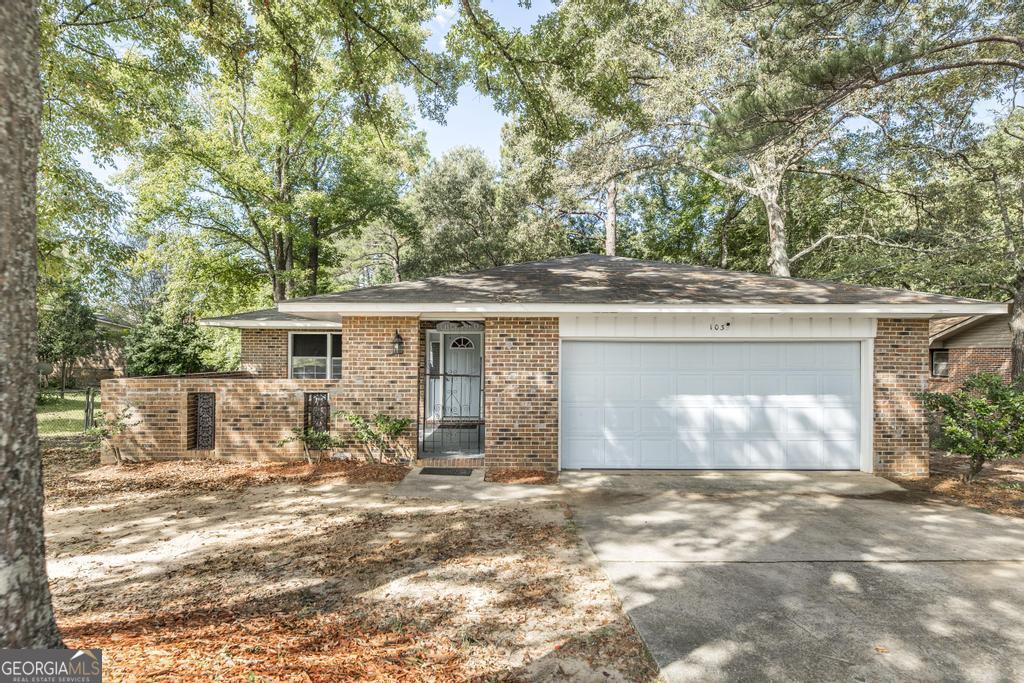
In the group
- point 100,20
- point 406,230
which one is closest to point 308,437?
point 100,20

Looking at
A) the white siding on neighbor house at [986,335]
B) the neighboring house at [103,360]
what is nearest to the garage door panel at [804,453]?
the white siding on neighbor house at [986,335]

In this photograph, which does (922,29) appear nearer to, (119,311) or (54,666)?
(54,666)

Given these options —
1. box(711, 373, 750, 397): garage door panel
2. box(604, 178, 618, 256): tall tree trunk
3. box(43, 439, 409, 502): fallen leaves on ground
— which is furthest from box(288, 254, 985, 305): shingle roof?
box(604, 178, 618, 256): tall tree trunk

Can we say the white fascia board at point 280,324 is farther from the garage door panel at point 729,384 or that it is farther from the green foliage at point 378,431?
the garage door panel at point 729,384

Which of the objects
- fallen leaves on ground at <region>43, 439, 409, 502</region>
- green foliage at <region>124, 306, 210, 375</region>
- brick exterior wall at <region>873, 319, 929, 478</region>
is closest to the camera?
fallen leaves on ground at <region>43, 439, 409, 502</region>

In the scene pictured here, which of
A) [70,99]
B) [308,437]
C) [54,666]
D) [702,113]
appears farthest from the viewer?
[702,113]

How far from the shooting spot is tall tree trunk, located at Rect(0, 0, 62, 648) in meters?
2.16

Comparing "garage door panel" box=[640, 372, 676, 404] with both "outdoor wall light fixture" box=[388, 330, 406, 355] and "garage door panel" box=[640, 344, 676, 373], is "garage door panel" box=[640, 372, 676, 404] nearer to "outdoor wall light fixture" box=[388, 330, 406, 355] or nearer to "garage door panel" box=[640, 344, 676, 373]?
"garage door panel" box=[640, 344, 676, 373]

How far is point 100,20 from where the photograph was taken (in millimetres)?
9266

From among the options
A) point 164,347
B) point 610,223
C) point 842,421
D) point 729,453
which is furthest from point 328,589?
point 164,347

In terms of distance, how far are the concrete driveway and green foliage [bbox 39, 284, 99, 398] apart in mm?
25935

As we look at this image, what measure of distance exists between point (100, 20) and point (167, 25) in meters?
1.65

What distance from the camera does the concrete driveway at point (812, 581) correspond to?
290cm

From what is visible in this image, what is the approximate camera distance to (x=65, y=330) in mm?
21703
